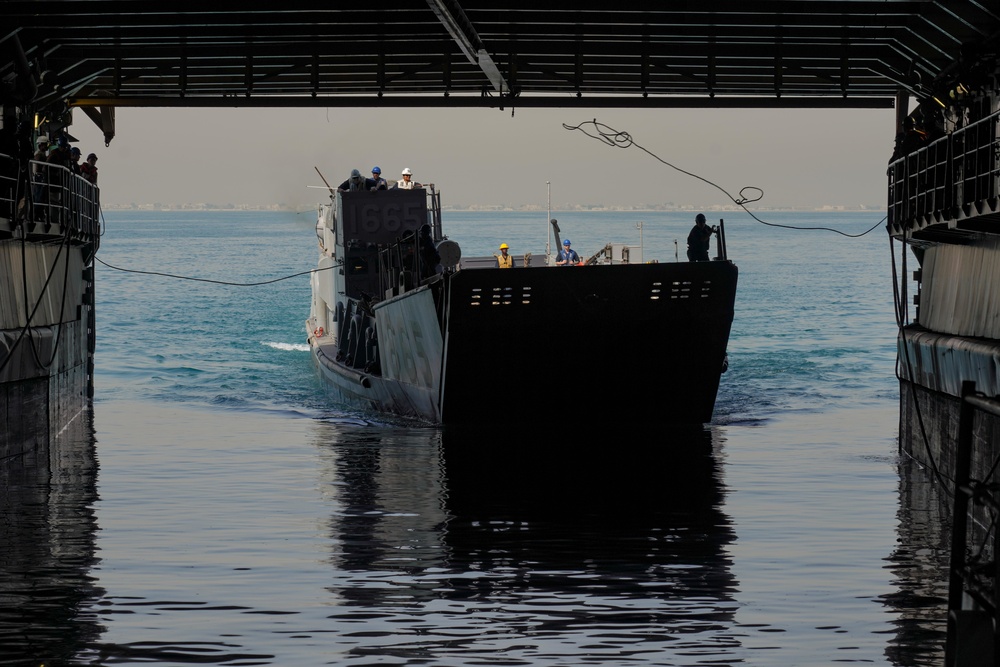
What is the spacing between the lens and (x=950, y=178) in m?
19.8

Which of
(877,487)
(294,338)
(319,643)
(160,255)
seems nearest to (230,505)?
(319,643)

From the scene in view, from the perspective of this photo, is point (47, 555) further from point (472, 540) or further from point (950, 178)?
point (950, 178)

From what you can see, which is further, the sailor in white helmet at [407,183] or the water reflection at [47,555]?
the sailor in white helmet at [407,183]

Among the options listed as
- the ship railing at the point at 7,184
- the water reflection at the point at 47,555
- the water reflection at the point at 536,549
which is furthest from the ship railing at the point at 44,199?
the water reflection at the point at 536,549

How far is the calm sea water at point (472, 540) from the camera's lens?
1180 cm

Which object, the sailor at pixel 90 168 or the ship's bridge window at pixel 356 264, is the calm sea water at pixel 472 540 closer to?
the ship's bridge window at pixel 356 264

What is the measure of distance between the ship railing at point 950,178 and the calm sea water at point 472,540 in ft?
Result: 12.6

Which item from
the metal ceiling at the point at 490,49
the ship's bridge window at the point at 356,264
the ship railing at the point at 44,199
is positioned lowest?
the ship's bridge window at the point at 356,264

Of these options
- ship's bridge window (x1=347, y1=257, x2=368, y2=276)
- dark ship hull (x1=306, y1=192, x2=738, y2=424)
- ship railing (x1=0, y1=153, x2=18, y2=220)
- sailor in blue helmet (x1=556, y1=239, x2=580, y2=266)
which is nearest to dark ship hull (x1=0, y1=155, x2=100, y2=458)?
ship railing (x1=0, y1=153, x2=18, y2=220)

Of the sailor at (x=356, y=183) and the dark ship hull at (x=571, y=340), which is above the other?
the sailor at (x=356, y=183)

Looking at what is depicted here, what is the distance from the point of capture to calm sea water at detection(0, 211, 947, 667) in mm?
11797

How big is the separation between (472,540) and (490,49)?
1125 cm

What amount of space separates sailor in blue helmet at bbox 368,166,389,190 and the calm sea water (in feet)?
17.6

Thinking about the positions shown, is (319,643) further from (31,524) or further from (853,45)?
(853,45)
